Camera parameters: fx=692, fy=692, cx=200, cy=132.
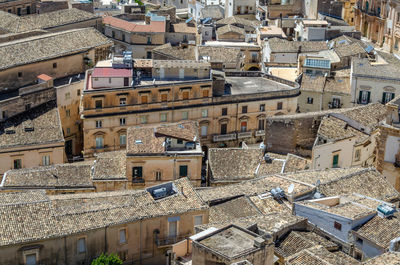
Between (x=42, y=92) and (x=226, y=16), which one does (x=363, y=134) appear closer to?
(x=42, y=92)

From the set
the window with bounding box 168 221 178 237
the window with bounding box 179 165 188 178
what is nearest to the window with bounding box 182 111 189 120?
the window with bounding box 179 165 188 178

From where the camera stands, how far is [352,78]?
78.0 meters

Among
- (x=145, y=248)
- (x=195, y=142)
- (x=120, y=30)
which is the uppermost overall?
(x=120, y=30)

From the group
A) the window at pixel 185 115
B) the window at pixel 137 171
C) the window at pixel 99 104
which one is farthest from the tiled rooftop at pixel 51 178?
the window at pixel 185 115

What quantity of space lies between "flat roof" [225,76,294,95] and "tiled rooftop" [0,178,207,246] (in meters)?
25.6

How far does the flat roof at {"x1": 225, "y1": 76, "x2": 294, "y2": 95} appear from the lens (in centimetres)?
7575

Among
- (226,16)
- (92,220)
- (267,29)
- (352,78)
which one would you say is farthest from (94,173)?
(226,16)

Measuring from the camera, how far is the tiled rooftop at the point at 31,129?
6500 centimetres

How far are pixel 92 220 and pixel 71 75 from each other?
35.0 m

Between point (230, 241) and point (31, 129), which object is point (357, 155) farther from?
point (31, 129)

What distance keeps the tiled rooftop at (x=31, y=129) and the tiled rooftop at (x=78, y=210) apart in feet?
50.7

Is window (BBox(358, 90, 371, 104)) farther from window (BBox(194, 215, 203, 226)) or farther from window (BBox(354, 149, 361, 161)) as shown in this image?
window (BBox(194, 215, 203, 226))

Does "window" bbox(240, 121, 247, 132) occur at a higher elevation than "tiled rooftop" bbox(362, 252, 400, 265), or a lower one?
lower

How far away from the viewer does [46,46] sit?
76938 millimetres
